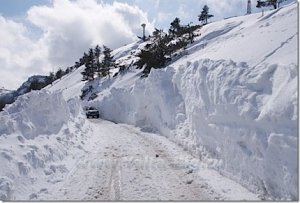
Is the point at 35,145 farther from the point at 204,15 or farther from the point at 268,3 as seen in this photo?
the point at 204,15

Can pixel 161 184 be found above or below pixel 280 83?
below

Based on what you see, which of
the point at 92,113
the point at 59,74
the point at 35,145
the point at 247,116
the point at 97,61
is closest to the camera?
the point at 247,116

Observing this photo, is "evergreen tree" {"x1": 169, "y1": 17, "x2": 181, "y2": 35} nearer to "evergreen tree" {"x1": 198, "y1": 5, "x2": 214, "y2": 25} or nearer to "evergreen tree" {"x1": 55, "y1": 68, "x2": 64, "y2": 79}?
"evergreen tree" {"x1": 198, "y1": 5, "x2": 214, "y2": 25}

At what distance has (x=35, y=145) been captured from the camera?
13461 mm

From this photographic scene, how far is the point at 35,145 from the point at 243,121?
6985 millimetres

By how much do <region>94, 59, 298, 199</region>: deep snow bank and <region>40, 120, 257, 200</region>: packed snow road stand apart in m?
0.62

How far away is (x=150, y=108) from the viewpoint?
2795 centimetres

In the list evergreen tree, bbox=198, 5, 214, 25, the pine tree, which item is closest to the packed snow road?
the pine tree

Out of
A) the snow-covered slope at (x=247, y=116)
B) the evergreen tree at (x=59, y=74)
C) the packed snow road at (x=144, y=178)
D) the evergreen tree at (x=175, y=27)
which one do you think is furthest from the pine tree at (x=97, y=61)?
the packed snow road at (x=144, y=178)

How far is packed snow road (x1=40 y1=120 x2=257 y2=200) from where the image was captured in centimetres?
Result: 1053

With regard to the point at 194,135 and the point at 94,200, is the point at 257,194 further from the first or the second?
the point at 194,135

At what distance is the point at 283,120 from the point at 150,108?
60.9 ft

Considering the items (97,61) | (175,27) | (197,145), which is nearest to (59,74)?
(97,61)

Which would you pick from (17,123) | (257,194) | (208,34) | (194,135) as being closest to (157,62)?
(208,34)
